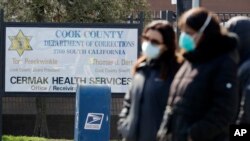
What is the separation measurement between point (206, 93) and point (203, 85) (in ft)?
0.21

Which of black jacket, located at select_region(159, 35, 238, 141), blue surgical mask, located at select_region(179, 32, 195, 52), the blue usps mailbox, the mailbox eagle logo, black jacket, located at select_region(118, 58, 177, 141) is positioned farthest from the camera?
the mailbox eagle logo

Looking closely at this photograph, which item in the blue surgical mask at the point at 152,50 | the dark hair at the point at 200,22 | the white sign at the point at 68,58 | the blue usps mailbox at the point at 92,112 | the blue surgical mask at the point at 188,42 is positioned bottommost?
the blue usps mailbox at the point at 92,112

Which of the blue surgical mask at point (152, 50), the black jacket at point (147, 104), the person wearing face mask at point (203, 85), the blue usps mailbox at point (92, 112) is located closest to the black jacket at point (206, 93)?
the person wearing face mask at point (203, 85)

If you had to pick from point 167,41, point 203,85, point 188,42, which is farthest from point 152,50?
point 203,85

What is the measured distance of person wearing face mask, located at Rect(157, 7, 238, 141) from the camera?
207 inches

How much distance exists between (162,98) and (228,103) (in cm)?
77

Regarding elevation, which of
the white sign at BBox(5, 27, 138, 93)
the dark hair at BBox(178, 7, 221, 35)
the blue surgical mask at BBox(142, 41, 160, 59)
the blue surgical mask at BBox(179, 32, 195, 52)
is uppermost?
the dark hair at BBox(178, 7, 221, 35)

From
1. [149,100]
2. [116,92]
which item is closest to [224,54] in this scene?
[149,100]

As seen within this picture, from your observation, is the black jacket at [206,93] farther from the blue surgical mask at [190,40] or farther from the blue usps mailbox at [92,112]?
the blue usps mailbox at [92,112]

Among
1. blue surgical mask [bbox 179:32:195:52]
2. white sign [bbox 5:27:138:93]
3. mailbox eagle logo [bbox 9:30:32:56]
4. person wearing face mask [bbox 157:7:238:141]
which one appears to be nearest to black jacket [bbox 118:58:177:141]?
person wearing face mask [bbox 157:7:238:141]

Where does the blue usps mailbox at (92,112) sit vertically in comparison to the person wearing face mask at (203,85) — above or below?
below

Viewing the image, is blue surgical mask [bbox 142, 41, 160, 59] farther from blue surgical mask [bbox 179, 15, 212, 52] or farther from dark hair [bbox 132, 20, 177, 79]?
blue surgical mask [bbox 179, 15, 212, 52]

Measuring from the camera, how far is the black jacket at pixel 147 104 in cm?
591

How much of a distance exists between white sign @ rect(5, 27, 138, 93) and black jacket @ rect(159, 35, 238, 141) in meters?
7.43
